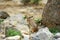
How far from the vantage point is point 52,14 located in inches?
366

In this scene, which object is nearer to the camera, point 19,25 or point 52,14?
point 52,14

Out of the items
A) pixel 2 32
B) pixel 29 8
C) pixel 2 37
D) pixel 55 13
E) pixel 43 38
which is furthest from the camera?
pixel 29 8

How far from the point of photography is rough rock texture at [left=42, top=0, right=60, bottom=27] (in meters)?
9.18

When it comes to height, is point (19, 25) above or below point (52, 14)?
below

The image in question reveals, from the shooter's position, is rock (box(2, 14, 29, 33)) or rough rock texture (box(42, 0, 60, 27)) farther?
rough rock texture (box(42, 0, 60, 27))

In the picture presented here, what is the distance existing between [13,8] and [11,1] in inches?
63.9

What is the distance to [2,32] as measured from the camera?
340 inches

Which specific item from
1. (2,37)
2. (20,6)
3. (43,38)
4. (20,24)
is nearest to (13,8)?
(20,6)

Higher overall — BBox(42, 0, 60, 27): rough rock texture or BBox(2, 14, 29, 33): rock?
BBox(42, 0, 60, 27): rough rock texture

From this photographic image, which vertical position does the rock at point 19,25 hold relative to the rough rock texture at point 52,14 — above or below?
below

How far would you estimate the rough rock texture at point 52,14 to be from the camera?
9180mm

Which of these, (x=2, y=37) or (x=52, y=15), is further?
(x=52, y=15)

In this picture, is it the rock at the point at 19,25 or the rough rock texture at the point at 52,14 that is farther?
the rough rock texture at the point at 52,14

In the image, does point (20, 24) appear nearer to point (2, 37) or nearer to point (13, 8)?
point (2, 37)
